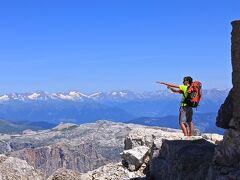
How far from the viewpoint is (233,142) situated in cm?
1662

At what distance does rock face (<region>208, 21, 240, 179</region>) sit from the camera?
16.3 metres

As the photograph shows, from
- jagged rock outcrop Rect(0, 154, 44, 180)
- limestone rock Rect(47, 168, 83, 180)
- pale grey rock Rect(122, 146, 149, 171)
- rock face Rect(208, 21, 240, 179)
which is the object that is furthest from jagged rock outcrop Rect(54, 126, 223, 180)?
jagged rock outcrop Rect(0, 154, 44, 180)

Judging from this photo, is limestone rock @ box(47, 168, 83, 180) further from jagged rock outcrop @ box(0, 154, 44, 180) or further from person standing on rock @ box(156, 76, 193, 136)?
person standing on rock @ box(156, 76, 193, 136)

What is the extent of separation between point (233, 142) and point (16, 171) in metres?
11.3

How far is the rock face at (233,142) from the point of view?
53.5ft

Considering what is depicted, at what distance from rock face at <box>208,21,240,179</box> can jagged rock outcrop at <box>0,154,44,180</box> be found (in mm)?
10004

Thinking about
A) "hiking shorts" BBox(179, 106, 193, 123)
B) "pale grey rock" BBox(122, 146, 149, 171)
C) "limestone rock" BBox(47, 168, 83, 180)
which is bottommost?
"limestone rock" BBox(47, 168, 83, 180)

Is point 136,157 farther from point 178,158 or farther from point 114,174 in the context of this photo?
point 178,158

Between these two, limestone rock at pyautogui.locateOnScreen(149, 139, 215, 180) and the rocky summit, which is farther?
limestone rock at pyautogui.locateOnScreen(149, 139, 215, 180)

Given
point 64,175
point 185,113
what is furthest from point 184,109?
point 64,175

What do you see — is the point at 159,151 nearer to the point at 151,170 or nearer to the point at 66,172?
the point at 151,170

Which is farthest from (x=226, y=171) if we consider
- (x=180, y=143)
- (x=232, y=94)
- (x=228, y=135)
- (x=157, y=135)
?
(x=157, y=135)

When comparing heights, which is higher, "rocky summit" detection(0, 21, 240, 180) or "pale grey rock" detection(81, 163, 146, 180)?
"rocky summit" detection(0, 21, 240, 180)

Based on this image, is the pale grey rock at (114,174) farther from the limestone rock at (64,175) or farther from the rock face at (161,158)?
the limestone rock at (64,175)
